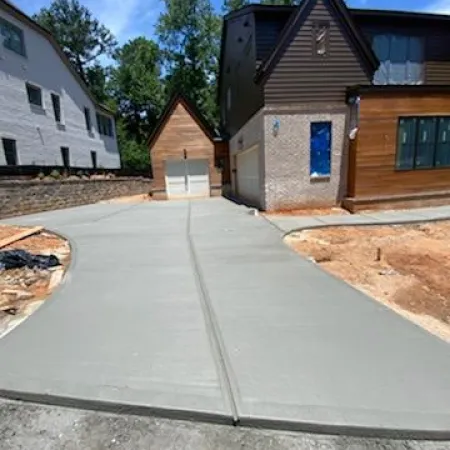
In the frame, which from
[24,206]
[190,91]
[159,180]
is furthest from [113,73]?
[24,206]

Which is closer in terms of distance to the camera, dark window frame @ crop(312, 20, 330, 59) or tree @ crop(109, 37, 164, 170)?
dark window frame @ crop(312, 20, 330, 59)

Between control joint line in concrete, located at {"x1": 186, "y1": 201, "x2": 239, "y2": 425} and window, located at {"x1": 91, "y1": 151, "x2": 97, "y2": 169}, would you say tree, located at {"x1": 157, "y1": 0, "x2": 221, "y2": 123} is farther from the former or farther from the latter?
control joint line in concrete, located at {"x1": 186, "y1": 201, "x2": 239, "y2": 425}

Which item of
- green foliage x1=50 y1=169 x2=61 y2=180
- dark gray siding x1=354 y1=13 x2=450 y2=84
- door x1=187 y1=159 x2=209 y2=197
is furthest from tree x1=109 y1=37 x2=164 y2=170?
dark gray siding x1=354 y1=13 x2=450 y2=84

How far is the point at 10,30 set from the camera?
49.6ft

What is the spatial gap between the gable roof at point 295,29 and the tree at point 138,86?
25.7 metres

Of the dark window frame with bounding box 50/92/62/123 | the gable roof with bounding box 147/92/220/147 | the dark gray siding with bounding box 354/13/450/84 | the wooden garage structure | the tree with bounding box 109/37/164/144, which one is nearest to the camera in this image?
the dark gray siding with bounding box 354/13/450/84

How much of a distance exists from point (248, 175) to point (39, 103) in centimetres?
1213

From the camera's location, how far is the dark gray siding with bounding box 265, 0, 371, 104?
9.98 m

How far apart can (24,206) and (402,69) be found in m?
15.0

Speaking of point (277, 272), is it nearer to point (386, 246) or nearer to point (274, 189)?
point (386, 246)

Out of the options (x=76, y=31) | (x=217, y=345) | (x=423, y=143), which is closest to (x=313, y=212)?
(x=423, y=143)

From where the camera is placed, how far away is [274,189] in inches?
423

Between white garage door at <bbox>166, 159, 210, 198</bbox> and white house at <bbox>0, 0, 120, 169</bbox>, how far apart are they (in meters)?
6.51

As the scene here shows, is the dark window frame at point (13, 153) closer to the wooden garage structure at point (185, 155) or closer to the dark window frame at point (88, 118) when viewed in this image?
the wooden garage structure at point (185, 155)
